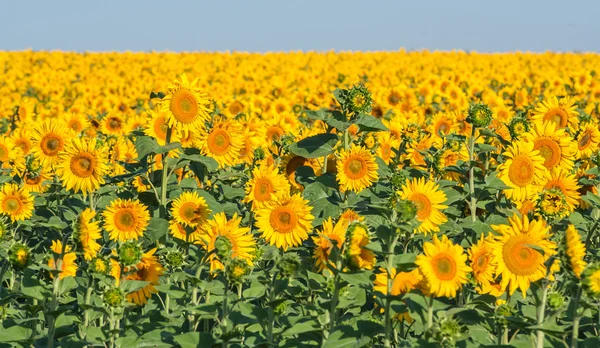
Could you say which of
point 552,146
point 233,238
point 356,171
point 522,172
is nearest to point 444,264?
point 233,238

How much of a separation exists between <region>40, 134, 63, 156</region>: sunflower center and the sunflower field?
11 millimetres

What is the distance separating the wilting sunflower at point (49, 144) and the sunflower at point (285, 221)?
2100 mm

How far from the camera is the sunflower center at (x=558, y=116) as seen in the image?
7.41 metres

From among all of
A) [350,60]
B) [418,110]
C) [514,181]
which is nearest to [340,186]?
[514,181]

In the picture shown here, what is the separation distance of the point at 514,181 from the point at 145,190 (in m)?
2.82

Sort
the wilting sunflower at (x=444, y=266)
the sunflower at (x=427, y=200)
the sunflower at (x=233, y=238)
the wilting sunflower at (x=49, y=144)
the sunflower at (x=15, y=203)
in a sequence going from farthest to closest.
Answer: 1. the wilting sunflower at (x=49, y=144)
2. the sunflower at (x=15, y=203)
3. the sunflower at (x=427, y=200)
4. the sunflower at (x=233, y=238)
5. the wilting sunflower at (x=444, y=266)

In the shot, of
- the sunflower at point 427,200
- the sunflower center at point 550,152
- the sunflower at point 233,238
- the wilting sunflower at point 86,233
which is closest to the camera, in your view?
the wilting sunflower at point 86,233

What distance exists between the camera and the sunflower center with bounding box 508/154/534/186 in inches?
233

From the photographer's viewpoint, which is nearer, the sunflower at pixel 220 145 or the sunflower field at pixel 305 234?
the sunflower field at pixel 305 234

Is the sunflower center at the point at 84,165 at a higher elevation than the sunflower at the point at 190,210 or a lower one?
higher

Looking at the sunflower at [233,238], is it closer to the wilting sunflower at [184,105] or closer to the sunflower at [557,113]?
the wilting sunflower at [184,105]

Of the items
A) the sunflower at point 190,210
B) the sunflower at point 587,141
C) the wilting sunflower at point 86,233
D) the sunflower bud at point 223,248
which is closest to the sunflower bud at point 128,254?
the wilting sunflower at point 86,233

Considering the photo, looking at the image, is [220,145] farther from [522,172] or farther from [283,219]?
[522,172]

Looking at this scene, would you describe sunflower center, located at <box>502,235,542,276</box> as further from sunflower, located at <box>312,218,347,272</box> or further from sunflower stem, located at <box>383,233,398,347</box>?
sunflower, located at <box>312,218,347,272</box>
